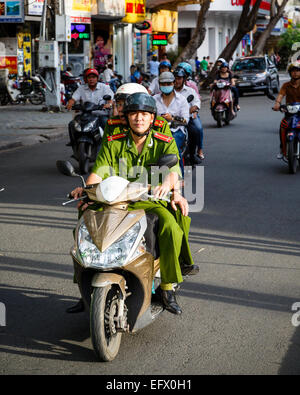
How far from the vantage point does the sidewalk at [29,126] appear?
17047 mm

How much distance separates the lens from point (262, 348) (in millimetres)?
4688

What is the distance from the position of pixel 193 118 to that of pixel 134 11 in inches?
1015

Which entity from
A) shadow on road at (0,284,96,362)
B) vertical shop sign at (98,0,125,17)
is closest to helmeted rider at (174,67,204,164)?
shadow on road at (0,284,96,362)

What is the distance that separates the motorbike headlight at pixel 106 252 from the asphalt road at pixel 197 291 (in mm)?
588

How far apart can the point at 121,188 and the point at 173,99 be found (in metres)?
6.39

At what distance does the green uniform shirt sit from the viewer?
210 inches

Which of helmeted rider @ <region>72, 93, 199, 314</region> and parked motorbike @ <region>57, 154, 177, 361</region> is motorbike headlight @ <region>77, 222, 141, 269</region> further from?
helmeted rider @ <region>72, 93, 199, 314</region>

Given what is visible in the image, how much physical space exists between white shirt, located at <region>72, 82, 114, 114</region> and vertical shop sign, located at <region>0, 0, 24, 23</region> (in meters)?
15.8

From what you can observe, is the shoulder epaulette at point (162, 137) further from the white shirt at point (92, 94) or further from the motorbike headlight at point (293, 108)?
the white shirt at point (92, 94)

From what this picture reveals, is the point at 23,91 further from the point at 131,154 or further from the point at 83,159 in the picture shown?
the point at 131,154

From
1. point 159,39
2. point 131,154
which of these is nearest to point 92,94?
point 131,154

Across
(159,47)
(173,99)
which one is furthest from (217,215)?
(159,47)

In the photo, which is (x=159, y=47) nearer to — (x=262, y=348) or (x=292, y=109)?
(x=292, y=109)
